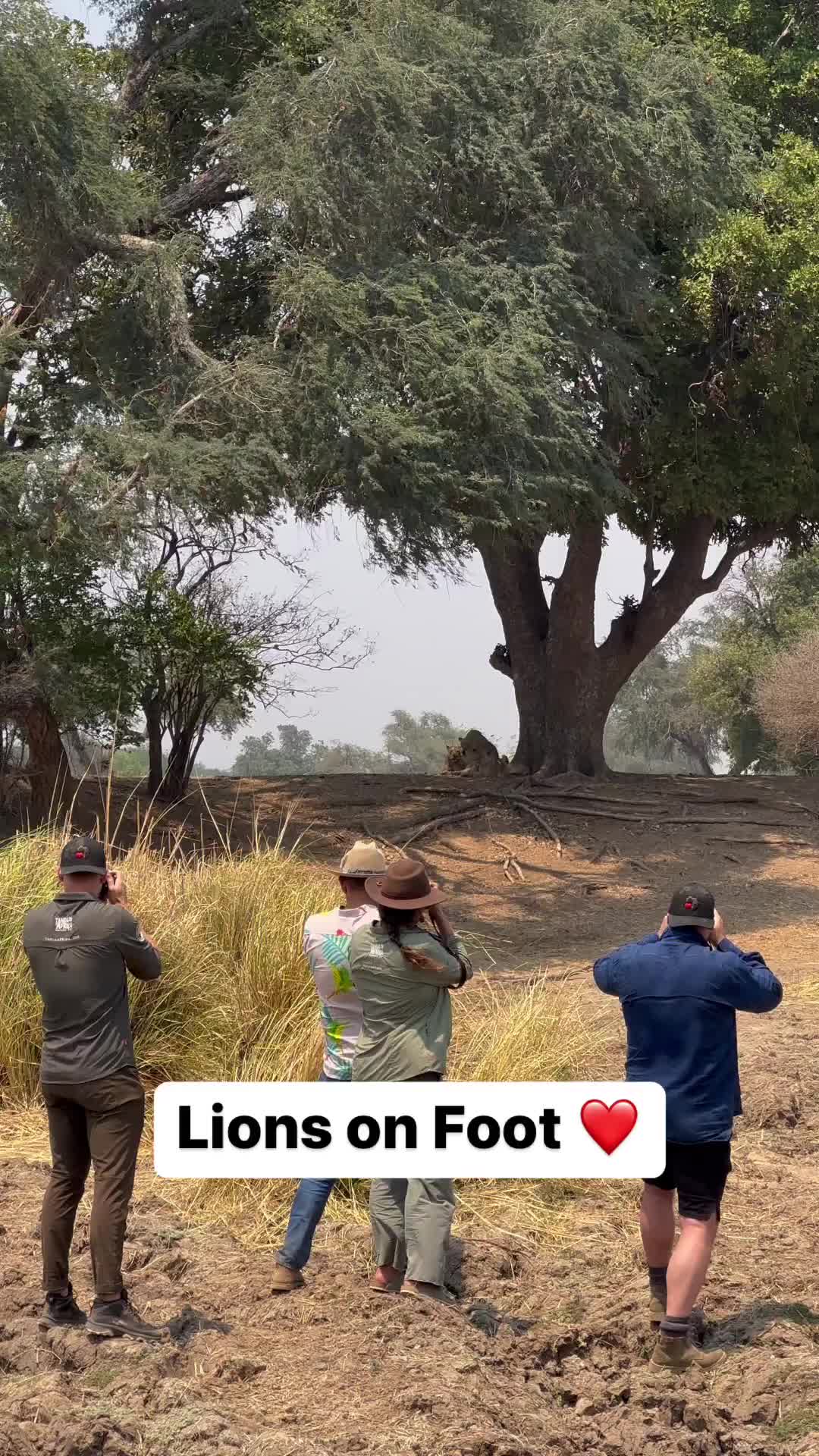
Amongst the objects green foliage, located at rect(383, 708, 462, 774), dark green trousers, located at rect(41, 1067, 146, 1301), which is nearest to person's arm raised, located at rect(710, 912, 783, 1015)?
dark green trousers, located at rect(41, 1067, 146, 1301)

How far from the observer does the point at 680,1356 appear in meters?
5.40

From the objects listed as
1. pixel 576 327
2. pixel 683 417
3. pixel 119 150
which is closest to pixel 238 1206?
pixel 576 327

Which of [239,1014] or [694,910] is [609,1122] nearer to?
[694,910]

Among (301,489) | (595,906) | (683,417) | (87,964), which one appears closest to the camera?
(87,964)

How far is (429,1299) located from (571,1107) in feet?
3.42

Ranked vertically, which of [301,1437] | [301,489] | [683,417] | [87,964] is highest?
[683,417]

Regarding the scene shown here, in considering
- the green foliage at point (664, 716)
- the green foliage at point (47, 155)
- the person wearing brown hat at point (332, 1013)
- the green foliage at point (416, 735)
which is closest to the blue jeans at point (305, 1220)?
the person wearing brown hat at point (332, 1013)

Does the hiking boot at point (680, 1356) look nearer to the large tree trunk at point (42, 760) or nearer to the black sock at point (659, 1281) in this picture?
the black sock at point (659, 1281)

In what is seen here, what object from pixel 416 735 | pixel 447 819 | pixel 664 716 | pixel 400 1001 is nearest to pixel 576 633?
pixel 447 819

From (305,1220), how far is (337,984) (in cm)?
86

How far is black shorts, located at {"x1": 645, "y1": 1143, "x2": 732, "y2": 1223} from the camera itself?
211 inches

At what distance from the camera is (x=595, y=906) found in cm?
1598

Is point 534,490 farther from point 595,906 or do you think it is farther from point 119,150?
point 119,150

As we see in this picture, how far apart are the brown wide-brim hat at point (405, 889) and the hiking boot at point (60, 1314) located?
1673 millimetres
